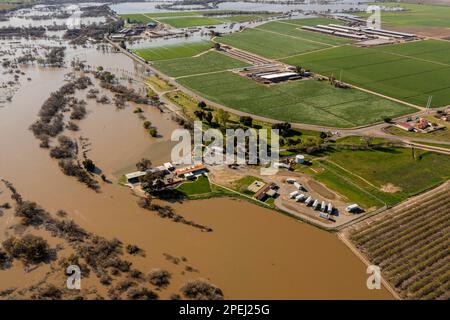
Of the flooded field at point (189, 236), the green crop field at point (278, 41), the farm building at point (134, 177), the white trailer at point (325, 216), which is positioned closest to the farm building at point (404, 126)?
the white trailer at point (325, 216)

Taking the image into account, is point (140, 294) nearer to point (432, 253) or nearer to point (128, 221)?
point (128, 221)

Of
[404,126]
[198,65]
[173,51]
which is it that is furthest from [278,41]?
[404,126]

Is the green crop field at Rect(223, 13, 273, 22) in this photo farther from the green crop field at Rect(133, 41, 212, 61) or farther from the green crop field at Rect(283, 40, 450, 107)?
the green crop field at Rect(283, 40, 450, 107)

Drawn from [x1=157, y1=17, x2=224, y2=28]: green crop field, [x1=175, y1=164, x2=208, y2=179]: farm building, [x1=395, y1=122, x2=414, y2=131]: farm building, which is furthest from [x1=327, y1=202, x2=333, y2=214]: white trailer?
[x1=157, y1=17, x2=224, y2=28]: green crop field

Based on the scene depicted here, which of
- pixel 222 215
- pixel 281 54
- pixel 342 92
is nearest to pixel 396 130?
pixel 342 92

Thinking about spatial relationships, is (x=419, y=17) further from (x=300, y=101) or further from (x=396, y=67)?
(x=300, y=101)

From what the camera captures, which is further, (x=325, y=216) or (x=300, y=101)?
(x=300, y=101)

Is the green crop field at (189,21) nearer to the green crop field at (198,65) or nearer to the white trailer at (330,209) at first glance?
the green crop field at (198,65)

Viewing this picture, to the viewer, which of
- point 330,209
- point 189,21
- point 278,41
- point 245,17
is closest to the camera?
point 330,209
